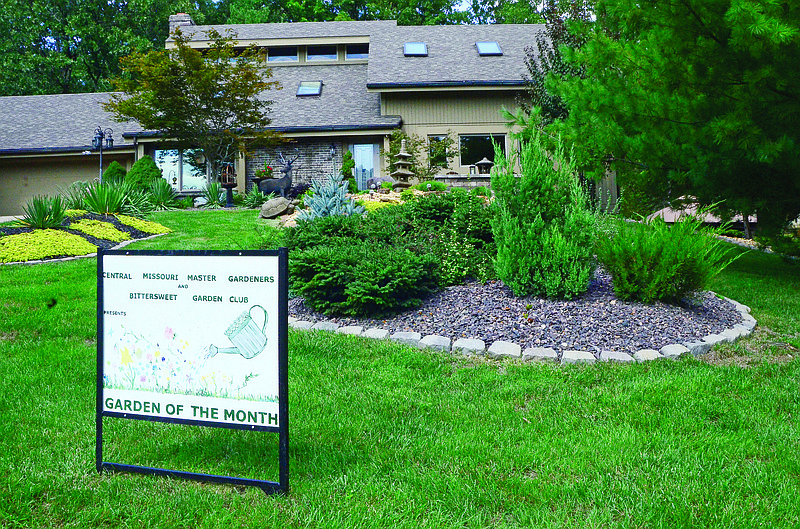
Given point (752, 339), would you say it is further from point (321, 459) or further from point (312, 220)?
point (312, 220)

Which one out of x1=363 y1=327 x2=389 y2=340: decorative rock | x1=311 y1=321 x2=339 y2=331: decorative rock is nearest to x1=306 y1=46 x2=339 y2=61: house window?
x1=311 y1=321 x2=339 y2=331: decorative rock

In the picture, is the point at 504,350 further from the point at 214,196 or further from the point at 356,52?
the point at 356,52

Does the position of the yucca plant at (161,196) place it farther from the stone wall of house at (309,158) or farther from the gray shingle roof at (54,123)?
the gray shingle roof at (54,123)

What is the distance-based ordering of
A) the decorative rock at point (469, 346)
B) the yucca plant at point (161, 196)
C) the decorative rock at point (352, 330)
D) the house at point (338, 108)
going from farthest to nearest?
the house at point (338, 108) → the yucca plant at point (161, 196) → the decorative rock at point (352, 330) → the decorative rock at point (469, 346)

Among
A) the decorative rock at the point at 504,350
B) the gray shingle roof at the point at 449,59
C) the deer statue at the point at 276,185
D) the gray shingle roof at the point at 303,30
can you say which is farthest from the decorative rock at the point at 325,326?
the gray shingle roof at the point at 303,30

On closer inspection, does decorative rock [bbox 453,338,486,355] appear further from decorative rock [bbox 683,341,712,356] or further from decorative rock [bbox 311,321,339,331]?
decorative rock [bbox 683,341,712,356]

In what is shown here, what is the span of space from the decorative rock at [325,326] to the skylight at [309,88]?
17228 mm

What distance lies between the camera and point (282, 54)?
24.8 metres

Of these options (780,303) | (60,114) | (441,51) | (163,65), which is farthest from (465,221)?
(60,114)

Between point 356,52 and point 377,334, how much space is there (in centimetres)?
2164

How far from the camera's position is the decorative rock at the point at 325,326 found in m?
5.70

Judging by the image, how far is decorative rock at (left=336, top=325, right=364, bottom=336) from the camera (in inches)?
218

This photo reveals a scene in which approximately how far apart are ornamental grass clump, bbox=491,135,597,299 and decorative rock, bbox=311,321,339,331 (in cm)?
170

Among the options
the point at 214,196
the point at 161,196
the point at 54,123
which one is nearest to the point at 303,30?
the point at 54,123
